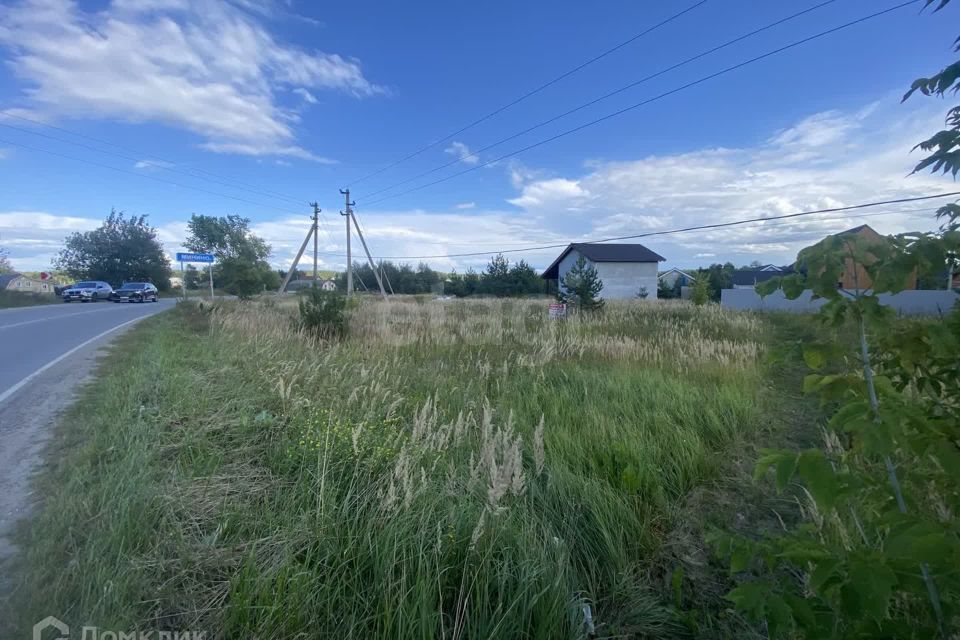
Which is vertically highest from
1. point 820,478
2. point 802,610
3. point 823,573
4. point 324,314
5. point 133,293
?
point 133,293

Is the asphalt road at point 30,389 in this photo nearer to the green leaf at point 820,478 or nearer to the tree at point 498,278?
the green leaf at point 820,478

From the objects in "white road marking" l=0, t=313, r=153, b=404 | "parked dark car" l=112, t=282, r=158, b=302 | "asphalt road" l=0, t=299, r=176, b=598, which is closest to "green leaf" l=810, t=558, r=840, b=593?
"asphalt road" l=0, t=299, r=176, b=598

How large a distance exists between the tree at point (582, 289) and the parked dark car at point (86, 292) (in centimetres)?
3875

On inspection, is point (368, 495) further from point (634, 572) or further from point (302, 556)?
point (634, 572)

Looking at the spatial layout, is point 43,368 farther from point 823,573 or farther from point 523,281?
point 523,281

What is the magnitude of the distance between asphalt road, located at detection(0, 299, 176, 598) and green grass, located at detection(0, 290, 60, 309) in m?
17.7

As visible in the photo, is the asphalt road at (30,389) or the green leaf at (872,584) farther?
the asphalt road at (30,389)

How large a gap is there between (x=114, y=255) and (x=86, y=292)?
83.5 ft

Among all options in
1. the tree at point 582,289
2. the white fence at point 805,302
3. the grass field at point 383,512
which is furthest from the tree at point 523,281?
the grass field at point 383,512

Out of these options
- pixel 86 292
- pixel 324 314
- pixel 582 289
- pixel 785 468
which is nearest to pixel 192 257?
pixel 86 292

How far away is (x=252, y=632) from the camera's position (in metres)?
2.01

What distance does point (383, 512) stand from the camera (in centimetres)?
279

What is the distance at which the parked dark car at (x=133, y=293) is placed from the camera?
38000mm

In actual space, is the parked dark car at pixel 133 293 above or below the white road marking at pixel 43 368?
above
